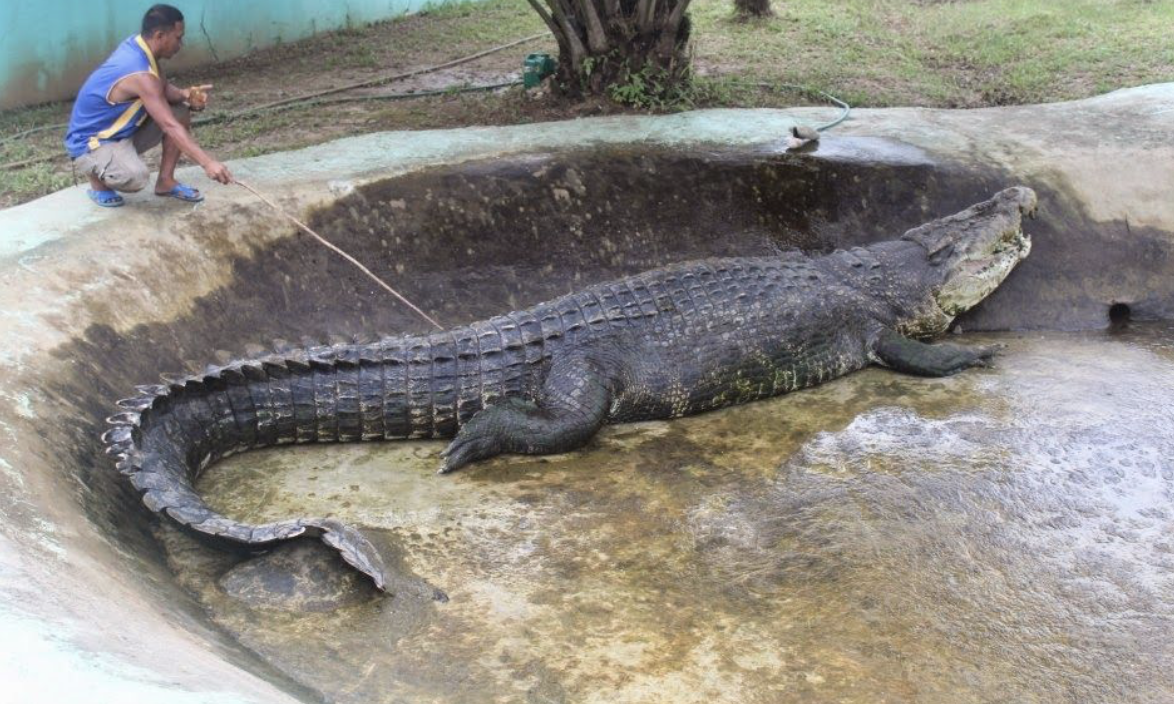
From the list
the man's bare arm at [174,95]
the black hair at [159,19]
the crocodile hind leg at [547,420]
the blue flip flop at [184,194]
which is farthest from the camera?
the man's bare arm at [174,95]

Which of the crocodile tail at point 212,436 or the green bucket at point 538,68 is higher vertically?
the green bucket at point 538,68

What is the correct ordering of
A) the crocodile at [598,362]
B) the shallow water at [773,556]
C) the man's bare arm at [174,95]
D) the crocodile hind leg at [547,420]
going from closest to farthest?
the shallow water at [773,556] < the crocodile at [598,362] < the crocodile hind leg at [547,420] < the man's bare arm at [174,95]

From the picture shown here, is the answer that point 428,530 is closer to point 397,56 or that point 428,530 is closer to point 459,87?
point 459,87

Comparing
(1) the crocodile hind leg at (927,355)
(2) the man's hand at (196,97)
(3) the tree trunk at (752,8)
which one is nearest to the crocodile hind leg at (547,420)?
(1) the crocodile hind leg at (927,355)

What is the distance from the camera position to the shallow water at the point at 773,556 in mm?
2727

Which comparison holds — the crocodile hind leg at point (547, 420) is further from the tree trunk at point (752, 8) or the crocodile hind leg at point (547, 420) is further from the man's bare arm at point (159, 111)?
the tree trunk at point (752, 8)

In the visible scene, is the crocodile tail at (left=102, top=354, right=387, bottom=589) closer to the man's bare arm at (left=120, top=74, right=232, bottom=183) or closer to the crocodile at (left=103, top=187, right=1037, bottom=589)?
the crocodile at (left=103, top=187, right=1037, bottom=589)

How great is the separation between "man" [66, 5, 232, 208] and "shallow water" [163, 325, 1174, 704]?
162cm

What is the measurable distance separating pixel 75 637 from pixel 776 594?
6.33 feet

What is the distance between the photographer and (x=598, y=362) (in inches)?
169

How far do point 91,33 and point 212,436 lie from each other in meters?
5.81

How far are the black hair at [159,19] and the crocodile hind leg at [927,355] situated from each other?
3599mm

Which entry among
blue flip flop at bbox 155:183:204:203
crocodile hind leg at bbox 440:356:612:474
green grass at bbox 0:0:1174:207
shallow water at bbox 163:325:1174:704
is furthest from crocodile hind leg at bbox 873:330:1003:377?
blue flip flop at bbox 155:183:204:203

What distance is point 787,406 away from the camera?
4.55m
